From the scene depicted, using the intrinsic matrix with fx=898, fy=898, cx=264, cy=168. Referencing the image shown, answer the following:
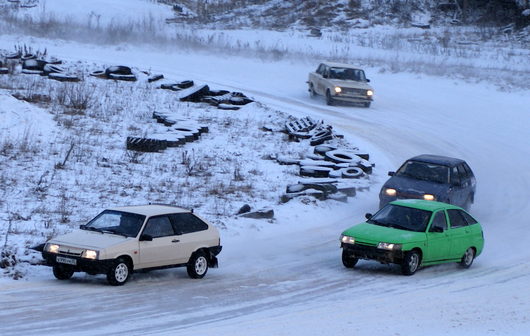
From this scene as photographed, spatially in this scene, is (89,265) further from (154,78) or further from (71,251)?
(154,78)

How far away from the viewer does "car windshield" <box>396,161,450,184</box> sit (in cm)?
2225

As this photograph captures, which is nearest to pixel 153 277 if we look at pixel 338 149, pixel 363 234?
pixel 363 234

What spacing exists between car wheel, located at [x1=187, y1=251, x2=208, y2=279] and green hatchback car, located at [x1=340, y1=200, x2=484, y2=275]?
2631 mm

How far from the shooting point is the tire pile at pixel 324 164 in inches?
921

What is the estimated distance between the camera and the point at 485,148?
32.2 metres

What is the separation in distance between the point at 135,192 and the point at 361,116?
16.5 meters

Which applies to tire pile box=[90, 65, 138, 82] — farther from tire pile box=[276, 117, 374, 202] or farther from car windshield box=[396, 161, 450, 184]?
car windshield box=[396, 161, 450, 184]

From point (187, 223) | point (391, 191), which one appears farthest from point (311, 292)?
point (391, 191)

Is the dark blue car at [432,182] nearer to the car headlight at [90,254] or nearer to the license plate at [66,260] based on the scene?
the car headlight at [90,254]

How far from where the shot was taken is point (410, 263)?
52.6 ft

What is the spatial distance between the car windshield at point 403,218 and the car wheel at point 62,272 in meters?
5.96

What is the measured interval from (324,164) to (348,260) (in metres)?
10.2

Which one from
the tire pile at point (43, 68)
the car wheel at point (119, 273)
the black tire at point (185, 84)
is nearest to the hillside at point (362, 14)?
the black tire at point (185, 84)

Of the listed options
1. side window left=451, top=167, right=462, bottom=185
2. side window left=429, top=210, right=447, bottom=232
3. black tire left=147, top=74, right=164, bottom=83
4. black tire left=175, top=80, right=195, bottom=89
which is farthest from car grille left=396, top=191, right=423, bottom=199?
black tire left=147, top=74, right=164, bottom=83
